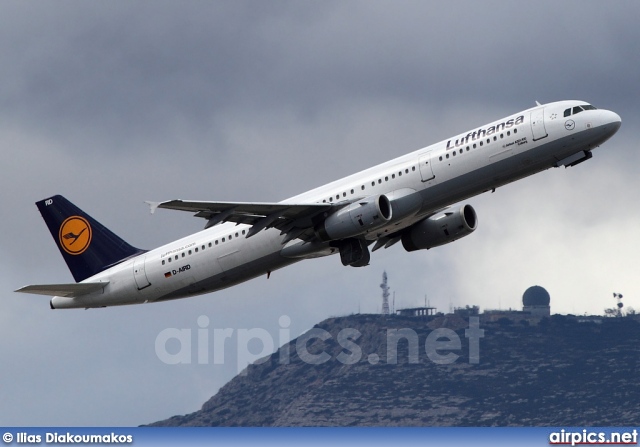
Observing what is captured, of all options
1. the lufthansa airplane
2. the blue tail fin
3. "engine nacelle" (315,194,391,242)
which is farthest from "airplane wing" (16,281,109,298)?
"engine nacelle" (315,194,391,242)

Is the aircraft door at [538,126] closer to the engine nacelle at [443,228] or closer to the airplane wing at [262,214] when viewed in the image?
the engine nacelle at [443,228]

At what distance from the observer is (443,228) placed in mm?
69375

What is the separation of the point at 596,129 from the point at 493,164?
5455 mm

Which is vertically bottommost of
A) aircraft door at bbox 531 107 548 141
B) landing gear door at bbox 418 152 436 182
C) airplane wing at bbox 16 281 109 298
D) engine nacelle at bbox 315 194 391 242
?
airplane wing at bbox 16 281 109 298

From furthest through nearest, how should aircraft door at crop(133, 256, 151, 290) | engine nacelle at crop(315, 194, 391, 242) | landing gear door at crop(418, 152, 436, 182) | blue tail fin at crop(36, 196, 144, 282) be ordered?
blue tail fin at crop(36, 196, 144, 282), aircraft door at crop(133, 256, 151, 290), landing gear door at crop(418, 152, 436, 182), engine nacelle at crop(315, 194, 391, 242)

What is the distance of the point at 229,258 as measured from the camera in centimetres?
6850

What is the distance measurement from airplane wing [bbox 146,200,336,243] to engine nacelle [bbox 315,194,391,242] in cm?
90

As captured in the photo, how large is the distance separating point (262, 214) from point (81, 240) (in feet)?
53.2

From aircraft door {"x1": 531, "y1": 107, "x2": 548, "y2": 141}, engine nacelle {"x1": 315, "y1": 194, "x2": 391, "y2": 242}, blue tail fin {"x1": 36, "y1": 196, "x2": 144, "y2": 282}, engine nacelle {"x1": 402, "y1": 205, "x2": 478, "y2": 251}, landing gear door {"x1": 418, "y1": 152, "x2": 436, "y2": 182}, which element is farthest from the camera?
blue tail fin {"x1": 36, "y1": 196, "x2": 144, "y2": 282}

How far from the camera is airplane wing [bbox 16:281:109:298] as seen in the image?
70.2 m

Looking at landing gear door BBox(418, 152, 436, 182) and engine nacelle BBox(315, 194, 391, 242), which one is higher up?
landing gear door BBox(418, 152, 436, 182)

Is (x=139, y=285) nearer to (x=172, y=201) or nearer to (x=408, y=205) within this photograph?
(x=172, y=201)

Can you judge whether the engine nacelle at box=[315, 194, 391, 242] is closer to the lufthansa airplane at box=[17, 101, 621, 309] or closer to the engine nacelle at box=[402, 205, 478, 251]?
the lufthansa airplane at box=[17, 101, 621, 309]

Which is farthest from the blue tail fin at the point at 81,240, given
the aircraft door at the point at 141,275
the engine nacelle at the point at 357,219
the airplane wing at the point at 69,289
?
the engine nacelle at the point at 357,219
